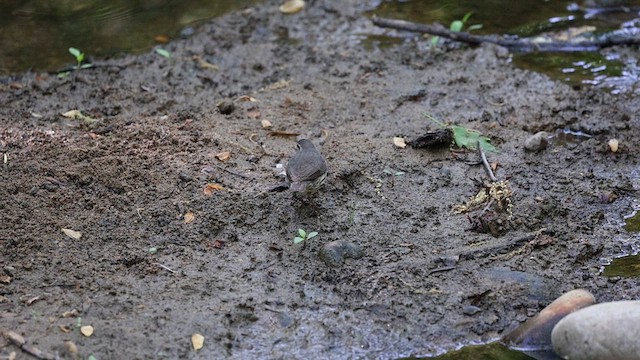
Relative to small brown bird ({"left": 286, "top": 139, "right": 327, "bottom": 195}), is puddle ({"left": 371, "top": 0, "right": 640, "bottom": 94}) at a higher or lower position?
lower

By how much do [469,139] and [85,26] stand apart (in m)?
3.95

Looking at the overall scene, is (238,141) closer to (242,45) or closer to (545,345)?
(242,45)

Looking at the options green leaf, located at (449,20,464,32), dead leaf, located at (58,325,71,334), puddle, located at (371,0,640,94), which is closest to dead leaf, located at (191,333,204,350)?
dead leaf, located at (58,325,71,334)

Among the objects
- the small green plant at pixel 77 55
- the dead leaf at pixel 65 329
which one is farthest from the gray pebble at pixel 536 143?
the small green plant at pixel 77 55

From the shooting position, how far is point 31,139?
5.89 metres

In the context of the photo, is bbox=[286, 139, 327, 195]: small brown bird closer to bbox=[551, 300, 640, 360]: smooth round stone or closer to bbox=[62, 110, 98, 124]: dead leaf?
bbox=[551, 300, 640, 360]: smooth round stone

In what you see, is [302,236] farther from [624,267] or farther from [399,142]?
[624,267]

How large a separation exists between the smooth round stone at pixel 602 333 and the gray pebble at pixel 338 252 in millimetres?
1254

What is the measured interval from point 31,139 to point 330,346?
9.07 ft

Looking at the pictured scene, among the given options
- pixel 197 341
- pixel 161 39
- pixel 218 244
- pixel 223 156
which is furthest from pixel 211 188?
pixel 161 39

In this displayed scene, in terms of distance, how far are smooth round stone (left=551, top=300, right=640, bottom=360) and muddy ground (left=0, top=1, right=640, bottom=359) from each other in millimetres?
391

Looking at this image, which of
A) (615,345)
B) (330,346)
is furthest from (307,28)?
(615,345)

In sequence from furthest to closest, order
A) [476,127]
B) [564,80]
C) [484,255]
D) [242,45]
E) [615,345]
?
1. [242,45]
2. [564,80]
3. [476,127]
4. [484,255]
5. [615,345]

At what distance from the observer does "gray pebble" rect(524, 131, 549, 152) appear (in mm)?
6082
